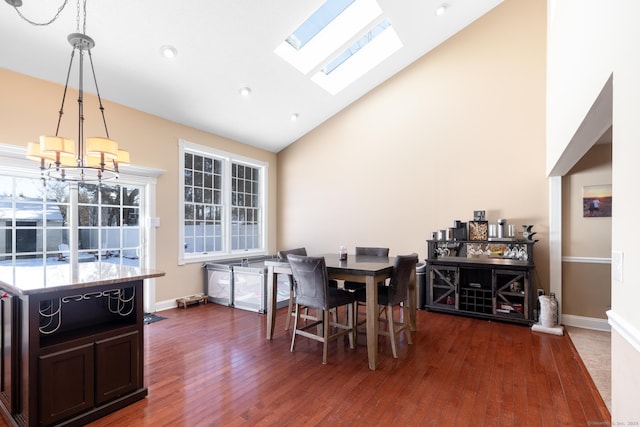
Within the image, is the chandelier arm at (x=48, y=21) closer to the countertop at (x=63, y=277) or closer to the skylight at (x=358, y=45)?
the countertop at (x=63, y=277)

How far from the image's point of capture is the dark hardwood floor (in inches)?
87.3

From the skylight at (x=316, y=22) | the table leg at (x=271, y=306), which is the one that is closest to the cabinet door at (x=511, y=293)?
the table leg at (x=271, y=306)

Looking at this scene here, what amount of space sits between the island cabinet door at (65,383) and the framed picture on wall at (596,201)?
5453 mm

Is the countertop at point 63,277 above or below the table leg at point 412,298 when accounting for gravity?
above

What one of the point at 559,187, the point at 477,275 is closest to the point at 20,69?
the point at 477,275

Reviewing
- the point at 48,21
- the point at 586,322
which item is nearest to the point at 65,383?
the point at 48,21

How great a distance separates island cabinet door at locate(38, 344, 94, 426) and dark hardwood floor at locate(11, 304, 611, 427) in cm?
21

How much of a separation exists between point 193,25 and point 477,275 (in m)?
4.87

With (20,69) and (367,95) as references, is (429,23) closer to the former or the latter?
(367,95)

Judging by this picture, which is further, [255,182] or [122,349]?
[255,182]

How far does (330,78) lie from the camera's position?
5.33 metres

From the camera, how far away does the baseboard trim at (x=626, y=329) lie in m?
1.17

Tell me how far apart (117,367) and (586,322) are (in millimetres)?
5250

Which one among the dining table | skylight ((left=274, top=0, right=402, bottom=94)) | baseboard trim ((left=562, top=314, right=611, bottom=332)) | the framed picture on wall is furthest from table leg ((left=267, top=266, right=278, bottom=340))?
the framed picture on wall
